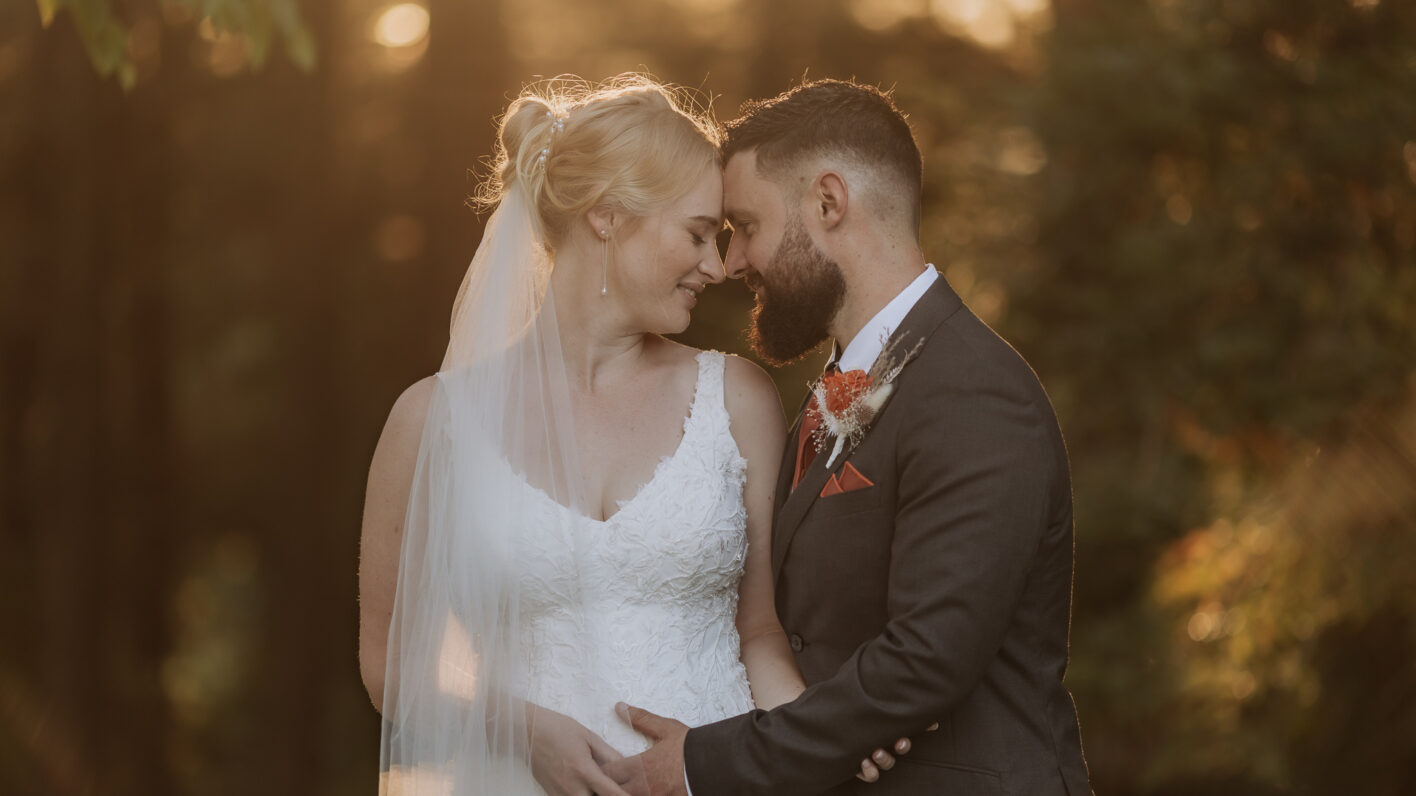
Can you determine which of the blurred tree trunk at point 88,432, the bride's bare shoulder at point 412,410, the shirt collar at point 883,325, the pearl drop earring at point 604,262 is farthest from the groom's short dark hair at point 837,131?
the blurred tree trunk at point 88,432

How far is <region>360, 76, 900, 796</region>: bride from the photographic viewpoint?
286 cm

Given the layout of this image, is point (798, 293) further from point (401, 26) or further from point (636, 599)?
point (401, 26)

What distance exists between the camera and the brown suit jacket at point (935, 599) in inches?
91.8

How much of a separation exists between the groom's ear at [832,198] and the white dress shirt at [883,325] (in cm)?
21

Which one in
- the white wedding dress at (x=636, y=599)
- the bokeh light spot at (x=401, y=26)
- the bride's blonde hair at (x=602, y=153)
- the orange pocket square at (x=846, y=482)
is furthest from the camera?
the bokeh light spot at (x=401, y=26)

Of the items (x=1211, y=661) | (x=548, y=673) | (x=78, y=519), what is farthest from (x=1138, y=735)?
(x=78, y=519)

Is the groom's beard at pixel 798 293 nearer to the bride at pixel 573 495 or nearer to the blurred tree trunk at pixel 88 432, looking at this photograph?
the bride at pixel 573 495

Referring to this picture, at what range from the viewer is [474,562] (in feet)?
9.46

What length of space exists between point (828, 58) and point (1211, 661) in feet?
19.9

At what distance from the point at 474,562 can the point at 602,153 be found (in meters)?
1.00

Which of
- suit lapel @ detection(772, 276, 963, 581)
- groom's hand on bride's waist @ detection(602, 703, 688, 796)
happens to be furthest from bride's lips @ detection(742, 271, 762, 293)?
groom's hand on bride's waist @ detection(602, 703, 688, 796)

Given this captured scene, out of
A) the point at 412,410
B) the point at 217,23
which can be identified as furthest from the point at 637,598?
the point at 217,23

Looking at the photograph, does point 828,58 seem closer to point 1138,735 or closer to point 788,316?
point 1138,735

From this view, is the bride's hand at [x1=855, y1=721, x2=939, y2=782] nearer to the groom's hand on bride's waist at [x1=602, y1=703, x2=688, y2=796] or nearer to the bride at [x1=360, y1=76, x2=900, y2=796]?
the groom's hand on bride's waist at [x1=602, y1=703, x2=688, y2=796]
